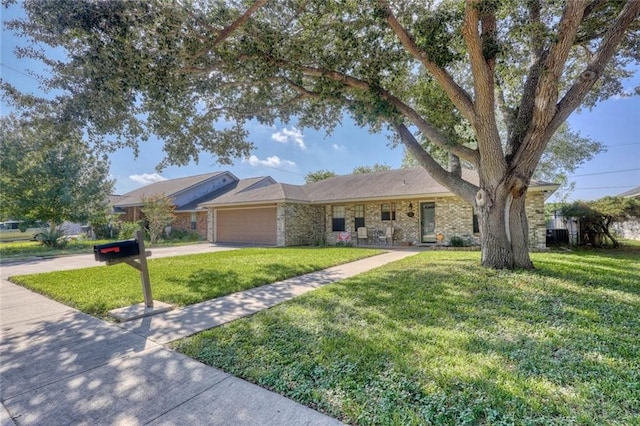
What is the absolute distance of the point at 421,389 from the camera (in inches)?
96.9

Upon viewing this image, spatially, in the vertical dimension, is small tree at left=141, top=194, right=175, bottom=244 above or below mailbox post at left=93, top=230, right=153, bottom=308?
above

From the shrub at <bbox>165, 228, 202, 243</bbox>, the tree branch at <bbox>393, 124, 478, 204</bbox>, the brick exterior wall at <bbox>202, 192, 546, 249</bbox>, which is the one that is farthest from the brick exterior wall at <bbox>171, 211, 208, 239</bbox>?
the tree branch at <bbox>393, 124, 478, 204</bbox>

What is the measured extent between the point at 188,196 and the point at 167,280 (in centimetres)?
1817

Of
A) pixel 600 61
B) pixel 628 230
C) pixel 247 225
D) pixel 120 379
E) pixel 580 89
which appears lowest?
pixel 120 379

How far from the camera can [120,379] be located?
2854 mm

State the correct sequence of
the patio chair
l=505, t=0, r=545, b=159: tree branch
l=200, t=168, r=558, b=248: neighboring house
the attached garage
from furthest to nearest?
the attached garage, the patio chair, l=200, t=168, r=558, b=248: neighboring house, l=505, t=0, r=545, b=159: tree branch

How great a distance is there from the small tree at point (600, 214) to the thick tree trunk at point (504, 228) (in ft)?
24.6

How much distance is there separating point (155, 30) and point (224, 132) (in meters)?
4.30

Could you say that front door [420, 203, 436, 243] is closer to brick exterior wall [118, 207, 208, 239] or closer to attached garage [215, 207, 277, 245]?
attached garage [215, 207, 277, 245]

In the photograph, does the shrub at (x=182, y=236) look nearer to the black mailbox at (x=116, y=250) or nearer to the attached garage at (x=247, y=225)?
the attached garage at (x=247, y=225)

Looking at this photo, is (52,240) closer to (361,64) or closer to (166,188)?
(166,188)

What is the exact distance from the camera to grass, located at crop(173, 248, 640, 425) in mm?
2234

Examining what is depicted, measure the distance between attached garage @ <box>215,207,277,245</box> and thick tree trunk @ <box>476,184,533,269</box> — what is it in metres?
11.6

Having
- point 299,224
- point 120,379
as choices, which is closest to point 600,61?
point 120,379
